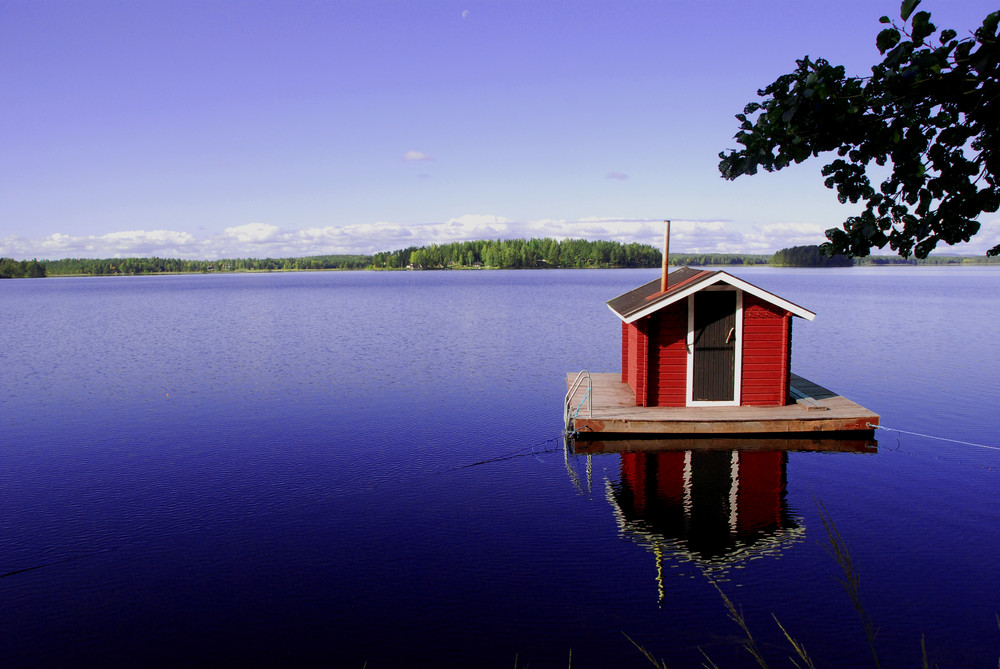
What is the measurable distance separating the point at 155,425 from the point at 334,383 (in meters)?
7.85

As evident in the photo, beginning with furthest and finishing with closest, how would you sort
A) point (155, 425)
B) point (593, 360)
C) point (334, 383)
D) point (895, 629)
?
point (593, 360)
point (334, 383)
point (155, 425)
point (895, 629)

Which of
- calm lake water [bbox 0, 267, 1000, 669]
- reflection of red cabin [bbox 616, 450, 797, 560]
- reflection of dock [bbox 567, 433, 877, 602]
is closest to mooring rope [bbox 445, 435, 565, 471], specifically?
calm lake water [bbox 0, 267, 1000, 669]

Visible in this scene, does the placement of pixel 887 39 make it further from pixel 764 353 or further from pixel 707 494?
pixel 764 353

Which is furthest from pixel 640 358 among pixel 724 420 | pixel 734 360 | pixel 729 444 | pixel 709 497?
pixel 709 497

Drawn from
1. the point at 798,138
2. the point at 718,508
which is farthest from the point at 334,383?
the point at 798,138

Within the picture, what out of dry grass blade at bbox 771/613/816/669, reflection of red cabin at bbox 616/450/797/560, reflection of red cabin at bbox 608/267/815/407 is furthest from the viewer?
reflection of red cabin at bbox 608/267/815/407

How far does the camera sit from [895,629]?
9.61m

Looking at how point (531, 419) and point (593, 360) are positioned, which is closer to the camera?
point (531, 419)

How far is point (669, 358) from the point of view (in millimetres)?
19109

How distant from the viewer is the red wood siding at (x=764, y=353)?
1869 cm

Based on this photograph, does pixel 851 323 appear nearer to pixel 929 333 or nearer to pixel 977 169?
pixel 929 333

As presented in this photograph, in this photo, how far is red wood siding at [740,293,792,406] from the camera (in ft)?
61.3

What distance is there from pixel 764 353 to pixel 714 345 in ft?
4.40

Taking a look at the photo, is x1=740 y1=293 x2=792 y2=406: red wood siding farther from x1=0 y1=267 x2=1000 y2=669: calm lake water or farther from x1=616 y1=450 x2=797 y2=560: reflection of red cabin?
x1=616 y1=450 x2=797 y2=560: reflection of red cabin
